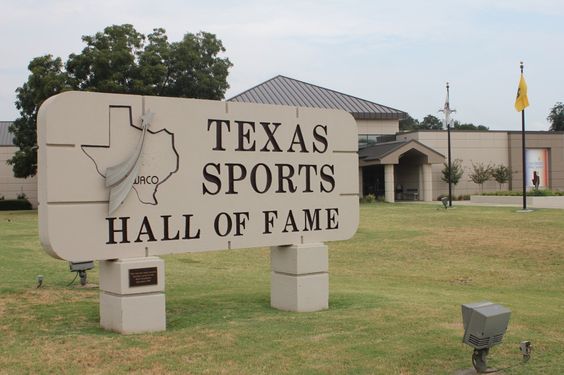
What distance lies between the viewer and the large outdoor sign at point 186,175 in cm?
771

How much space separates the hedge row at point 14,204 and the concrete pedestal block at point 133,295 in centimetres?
4722

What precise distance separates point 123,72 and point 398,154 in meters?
18.7

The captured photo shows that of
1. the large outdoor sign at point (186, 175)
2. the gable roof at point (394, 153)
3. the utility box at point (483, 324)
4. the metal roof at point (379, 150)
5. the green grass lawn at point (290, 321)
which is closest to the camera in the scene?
the utility box at point (483, 324)

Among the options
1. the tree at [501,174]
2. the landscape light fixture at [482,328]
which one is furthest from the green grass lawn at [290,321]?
the tree at [501,174]

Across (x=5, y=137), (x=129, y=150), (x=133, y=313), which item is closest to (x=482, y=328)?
(x=133, y=313)

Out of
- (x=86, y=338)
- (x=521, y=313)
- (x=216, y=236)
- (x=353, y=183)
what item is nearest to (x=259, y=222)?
(x=216, y=236)

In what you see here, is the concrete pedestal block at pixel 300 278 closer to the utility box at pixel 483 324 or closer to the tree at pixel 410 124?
the utility box at pixel 483 324

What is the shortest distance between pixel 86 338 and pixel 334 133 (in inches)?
185

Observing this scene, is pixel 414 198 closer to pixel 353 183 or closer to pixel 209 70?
pixel 209 70

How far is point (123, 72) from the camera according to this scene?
4147cm

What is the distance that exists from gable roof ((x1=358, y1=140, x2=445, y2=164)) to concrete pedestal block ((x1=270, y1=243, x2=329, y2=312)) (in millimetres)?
35424

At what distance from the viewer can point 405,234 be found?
23.3 meters

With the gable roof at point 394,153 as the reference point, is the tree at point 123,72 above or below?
above

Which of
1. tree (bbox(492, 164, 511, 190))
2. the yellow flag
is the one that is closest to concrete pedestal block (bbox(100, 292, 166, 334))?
the yellow flag
